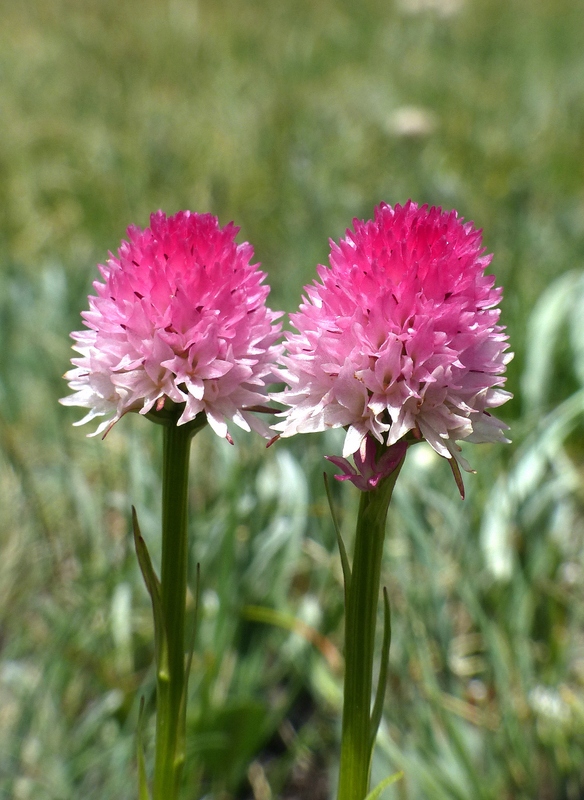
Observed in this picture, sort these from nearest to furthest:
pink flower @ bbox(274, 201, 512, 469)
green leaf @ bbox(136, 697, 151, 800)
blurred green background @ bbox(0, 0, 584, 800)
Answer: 1. pink flower @ bbox(274, 201, 512, 469)
2. green leaf @ bbox(136, 697, 151, 800)
3. blurred green background @ bbox(0, 0, 584, 800)

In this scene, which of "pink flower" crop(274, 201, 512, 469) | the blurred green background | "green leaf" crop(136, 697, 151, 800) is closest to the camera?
"pink flower" crop(274, 201, 512, 469)

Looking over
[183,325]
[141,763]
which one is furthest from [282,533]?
[183,325]

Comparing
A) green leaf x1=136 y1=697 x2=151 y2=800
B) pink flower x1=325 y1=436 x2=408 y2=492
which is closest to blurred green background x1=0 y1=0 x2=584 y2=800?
green leaf x1=136 y1=697 x2=151 y2=800

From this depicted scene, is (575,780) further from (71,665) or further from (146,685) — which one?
(71,665)

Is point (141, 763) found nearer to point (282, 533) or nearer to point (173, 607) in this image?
point (173, 607)

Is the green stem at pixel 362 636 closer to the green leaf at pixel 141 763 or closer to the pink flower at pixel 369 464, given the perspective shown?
the pink flower at pixel 369 464

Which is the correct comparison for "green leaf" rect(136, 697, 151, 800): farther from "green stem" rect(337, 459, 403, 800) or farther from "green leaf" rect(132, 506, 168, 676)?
"green stem" rect(337, 459, 403, 800)

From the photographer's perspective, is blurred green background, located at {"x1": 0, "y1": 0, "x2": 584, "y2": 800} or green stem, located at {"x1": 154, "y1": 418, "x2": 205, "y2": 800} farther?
blurred green background, located at {"x1": 0, "y1": 0, "x2": 584, "y2": 800}
